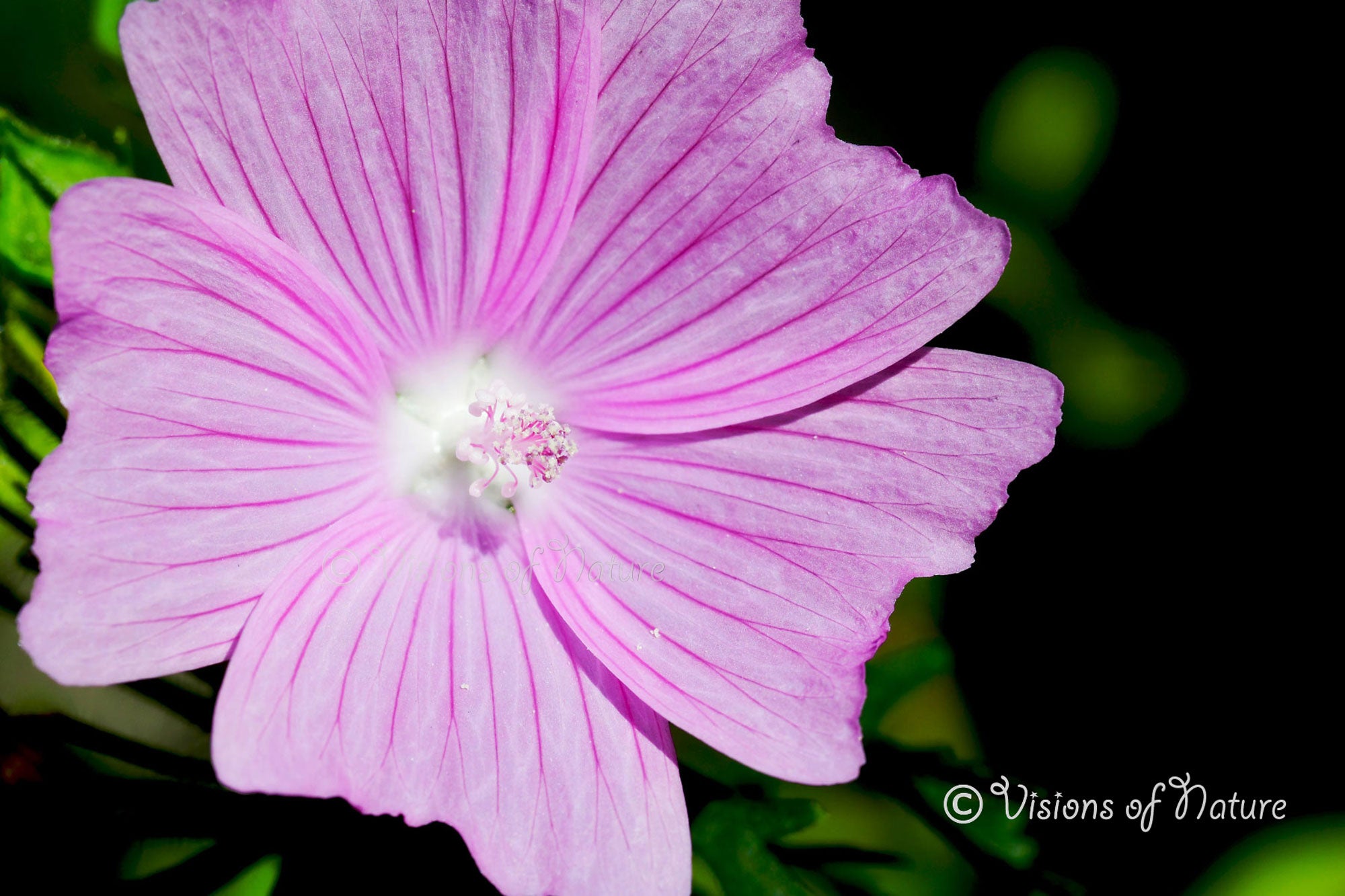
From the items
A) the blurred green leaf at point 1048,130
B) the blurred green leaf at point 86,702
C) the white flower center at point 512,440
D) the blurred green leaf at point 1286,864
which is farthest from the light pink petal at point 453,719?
the blurred green leaf at point 1048,130

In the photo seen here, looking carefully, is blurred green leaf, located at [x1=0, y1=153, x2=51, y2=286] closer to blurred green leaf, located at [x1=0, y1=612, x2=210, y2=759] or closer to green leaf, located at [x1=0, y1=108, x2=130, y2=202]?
green leaf, located at [x1=0, y1=108, x2=130, y2=202]

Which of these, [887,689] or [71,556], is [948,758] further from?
[71,556]

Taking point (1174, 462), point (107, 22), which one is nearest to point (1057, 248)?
point (1174, 462)

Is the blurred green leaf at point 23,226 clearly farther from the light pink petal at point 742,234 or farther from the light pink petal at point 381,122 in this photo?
the light pink petal at point 742,234

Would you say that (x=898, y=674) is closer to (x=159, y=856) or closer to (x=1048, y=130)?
(x=1048, y=130)

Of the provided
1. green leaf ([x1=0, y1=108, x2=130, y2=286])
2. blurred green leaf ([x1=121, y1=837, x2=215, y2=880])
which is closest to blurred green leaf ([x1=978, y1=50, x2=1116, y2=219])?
green leaf ([x1=0, y1=108, x2=130, y2=286])
